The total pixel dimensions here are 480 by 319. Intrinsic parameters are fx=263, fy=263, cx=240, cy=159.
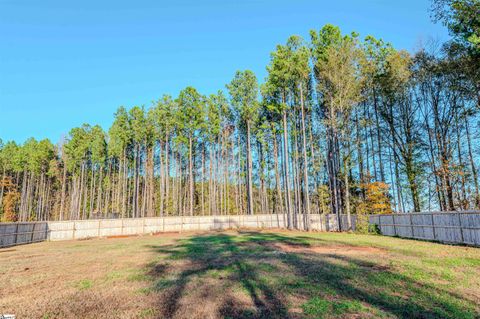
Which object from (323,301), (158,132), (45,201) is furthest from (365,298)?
(45,201)

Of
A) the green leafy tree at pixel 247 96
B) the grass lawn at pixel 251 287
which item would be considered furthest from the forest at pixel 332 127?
the grass lawn at pixel 251 287

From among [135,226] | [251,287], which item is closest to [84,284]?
[251,287]

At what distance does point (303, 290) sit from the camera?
5.72 m

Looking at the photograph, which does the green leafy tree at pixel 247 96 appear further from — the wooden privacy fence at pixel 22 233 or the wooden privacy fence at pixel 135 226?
the wooden privacy fence at pixel 22 233

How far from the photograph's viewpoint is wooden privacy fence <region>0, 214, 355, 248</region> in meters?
18.5

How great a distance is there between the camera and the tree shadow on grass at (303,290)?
4594 mm

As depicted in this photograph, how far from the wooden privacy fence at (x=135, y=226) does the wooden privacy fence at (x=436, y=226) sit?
13.8 feet

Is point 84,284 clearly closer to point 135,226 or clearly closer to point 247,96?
point 135,226

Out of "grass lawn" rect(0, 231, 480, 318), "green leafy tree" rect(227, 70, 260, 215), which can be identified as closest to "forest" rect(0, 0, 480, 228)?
"green leafy tree" rect(227, 70, 260, 215)

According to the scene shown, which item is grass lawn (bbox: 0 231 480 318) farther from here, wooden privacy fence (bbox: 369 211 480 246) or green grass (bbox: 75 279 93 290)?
wooden privacy fence (bbox: 369 211 480 246)

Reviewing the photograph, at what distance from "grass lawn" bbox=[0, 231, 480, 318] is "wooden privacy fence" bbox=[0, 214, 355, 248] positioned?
11450mm

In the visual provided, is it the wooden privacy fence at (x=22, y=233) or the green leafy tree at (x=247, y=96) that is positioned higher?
the green leafy tree at (x=247, y=96)

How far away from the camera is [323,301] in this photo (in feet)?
16.5

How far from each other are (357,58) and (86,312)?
24.8 m
